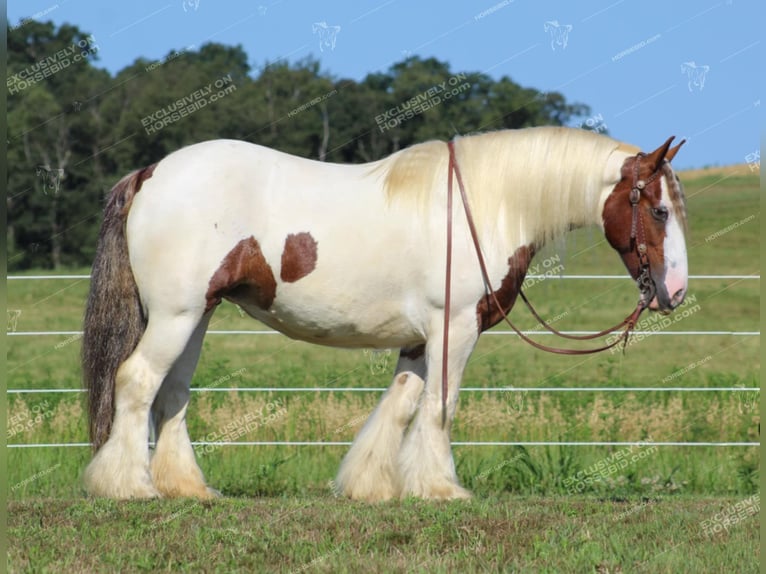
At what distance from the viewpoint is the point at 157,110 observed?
1351 inches

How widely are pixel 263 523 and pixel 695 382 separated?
10372mm

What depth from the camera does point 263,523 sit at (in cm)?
568

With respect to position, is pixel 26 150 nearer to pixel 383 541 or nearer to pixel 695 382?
pixel 695 382

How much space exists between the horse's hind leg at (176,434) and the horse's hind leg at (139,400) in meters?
0.22

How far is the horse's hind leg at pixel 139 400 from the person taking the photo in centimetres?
628

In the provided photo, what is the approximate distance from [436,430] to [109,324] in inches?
83.4

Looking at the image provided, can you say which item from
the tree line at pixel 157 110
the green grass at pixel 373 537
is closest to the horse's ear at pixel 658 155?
the green grass at pixel 373 537

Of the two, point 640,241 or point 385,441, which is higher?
point 640,241

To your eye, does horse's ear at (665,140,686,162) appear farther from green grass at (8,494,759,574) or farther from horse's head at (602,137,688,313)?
green grass at (8,494,759,574)

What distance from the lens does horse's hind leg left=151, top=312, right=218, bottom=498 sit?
6594 mm
